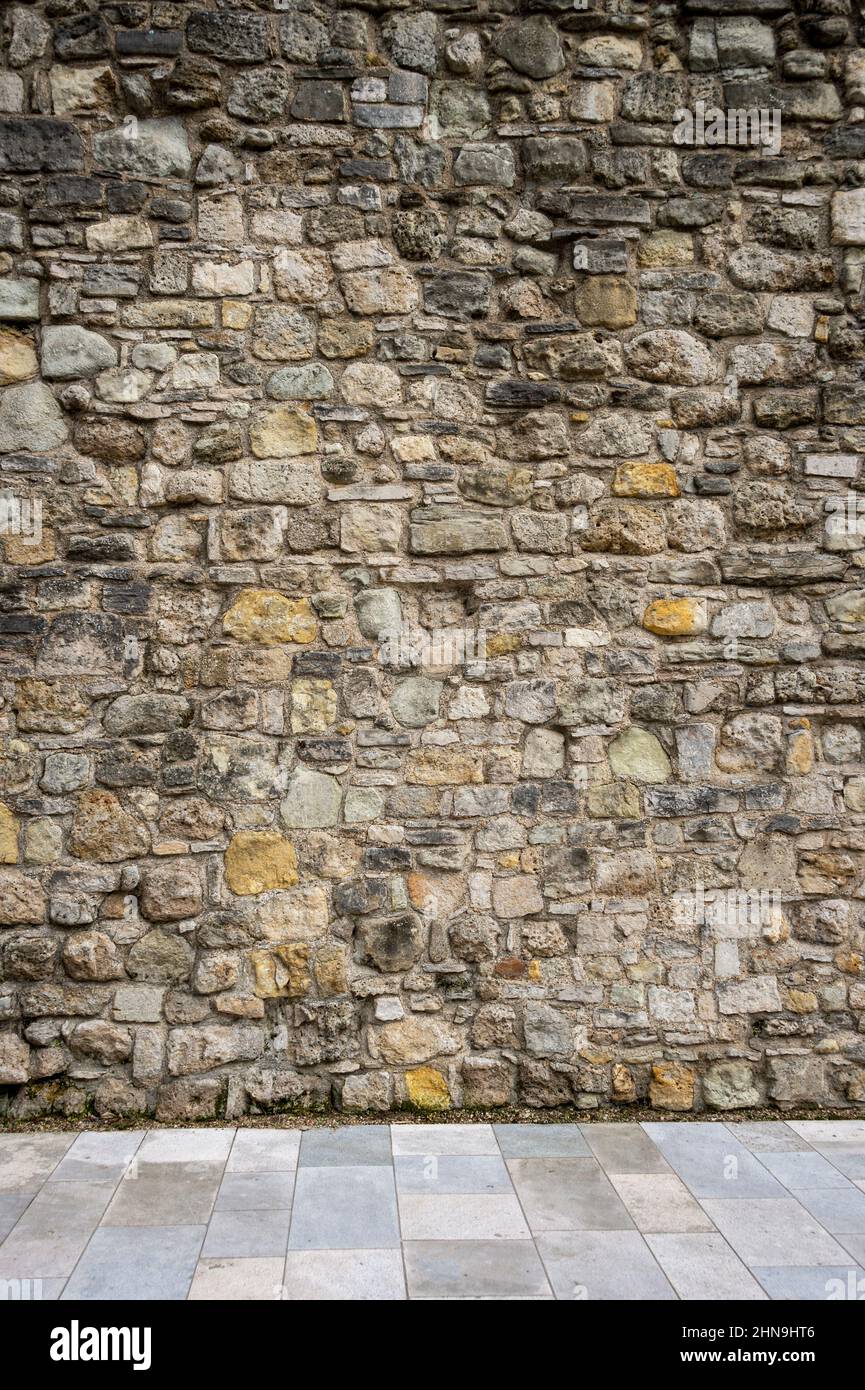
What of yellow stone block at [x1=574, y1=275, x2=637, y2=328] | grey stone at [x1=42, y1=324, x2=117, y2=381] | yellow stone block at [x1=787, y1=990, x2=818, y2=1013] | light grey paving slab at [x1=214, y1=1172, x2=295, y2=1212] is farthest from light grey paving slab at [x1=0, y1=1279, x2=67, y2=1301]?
Result: yellow stone block at [x1=574, y1=275, x2=637, y2=328]

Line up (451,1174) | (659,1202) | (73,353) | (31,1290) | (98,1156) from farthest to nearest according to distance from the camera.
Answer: (73,353)
(98,1156)
(451,1174)
(659,1202)
(31,1290)

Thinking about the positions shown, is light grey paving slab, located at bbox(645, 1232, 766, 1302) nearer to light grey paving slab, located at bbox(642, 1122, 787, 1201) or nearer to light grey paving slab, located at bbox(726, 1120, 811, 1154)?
light grey paving slab, located at bbox(642, 1122, 787, 1201)

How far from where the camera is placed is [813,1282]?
2.63 m

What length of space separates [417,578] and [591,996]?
5.44 feet

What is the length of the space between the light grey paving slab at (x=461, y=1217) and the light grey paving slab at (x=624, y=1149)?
1.48 feet

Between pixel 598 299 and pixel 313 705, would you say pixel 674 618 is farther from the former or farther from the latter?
pixel 313 705

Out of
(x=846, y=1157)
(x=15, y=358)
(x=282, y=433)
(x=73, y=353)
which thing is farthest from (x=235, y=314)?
(x=846, y=1157)

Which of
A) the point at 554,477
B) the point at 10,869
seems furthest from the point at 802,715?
the point at 10,869

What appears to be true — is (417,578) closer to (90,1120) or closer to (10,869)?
(10,869)

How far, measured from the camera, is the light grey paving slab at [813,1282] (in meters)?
2.58

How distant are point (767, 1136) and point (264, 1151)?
175 centimetres

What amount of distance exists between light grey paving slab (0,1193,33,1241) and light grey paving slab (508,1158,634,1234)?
146 centimetres

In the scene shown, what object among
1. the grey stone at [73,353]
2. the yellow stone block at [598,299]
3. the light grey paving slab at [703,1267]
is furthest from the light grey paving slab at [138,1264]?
the yellow stone block at [598,299]

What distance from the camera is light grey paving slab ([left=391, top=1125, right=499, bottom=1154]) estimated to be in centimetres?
344
